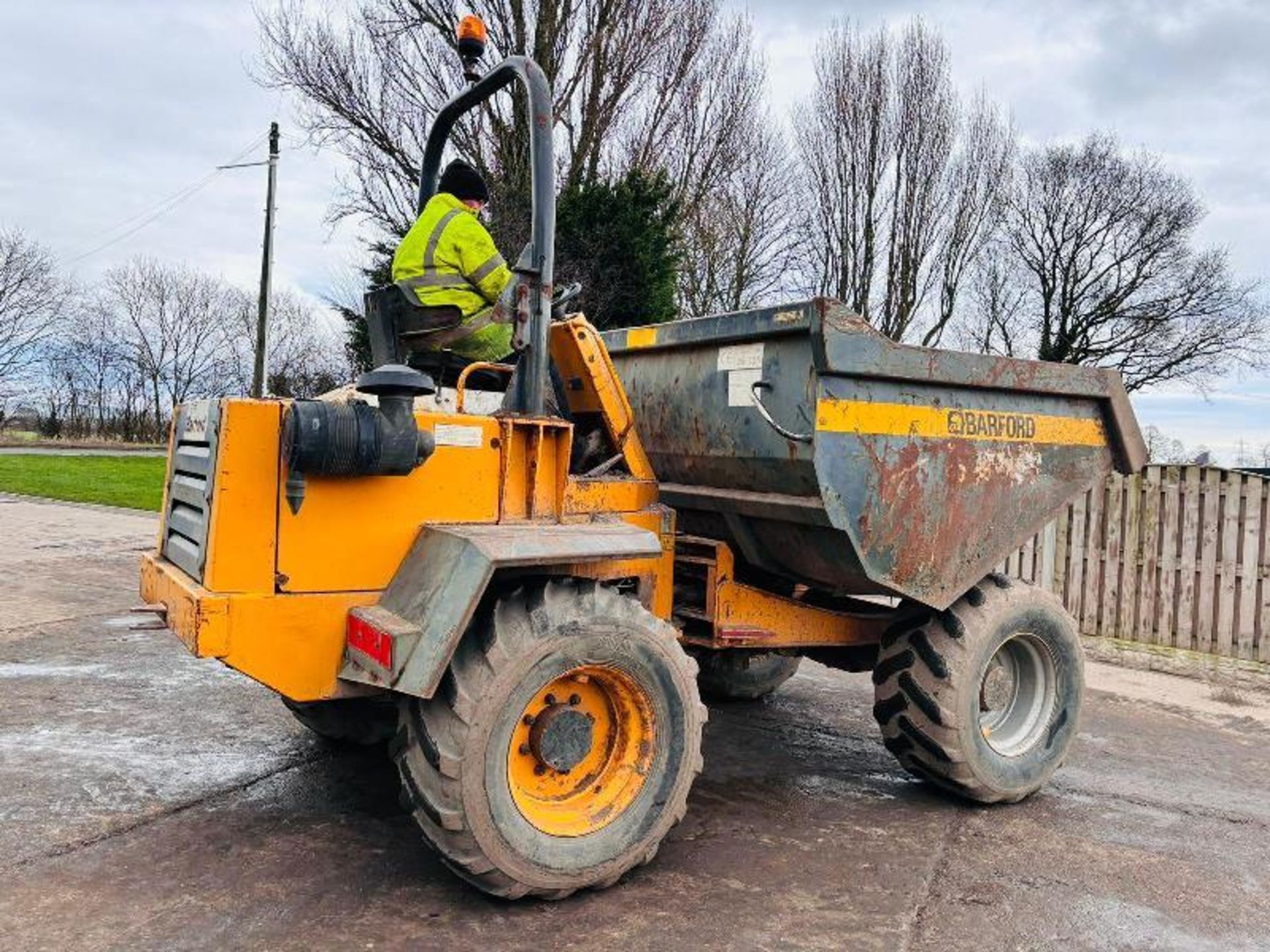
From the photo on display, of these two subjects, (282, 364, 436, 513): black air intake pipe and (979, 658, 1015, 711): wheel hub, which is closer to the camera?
(282, 364, 436, 513): black air intake pipe

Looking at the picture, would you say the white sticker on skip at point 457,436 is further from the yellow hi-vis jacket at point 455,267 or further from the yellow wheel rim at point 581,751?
the yellow wheel rim at point 581,751

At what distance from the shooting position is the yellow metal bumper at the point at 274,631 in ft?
10.2

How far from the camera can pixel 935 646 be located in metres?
4.30

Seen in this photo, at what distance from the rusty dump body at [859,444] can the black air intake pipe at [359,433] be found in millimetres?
1359

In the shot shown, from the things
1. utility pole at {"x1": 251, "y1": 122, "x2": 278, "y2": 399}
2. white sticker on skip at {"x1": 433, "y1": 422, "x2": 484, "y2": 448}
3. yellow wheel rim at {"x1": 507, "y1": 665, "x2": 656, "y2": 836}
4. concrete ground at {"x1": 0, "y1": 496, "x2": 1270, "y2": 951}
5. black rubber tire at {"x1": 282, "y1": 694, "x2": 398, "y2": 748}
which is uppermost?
utility pole at {"x1": 251, "y1": 122, "x2": 278, "y2": 399}

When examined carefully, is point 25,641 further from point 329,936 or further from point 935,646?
point 935,646

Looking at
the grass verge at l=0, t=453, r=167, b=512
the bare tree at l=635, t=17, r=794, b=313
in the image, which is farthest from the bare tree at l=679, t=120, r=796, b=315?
the grass verge at l=0, t=453, r=167, b=512

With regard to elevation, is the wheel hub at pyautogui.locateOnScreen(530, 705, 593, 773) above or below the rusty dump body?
below

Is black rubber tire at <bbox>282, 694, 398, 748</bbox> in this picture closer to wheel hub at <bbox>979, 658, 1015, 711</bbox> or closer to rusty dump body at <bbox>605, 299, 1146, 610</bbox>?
rusty dump body at <bbox>605, 299, 1146, 610</bbox>

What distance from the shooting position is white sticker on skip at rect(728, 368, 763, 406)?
13.1 feet

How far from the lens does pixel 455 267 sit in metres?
3.67

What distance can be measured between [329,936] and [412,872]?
51cm

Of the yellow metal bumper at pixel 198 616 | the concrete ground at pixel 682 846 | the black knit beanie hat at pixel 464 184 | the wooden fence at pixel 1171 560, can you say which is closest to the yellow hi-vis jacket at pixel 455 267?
the black knit beanie hat at pixel 464 184

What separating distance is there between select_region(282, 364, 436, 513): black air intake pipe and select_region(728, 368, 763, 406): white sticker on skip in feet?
4.50
